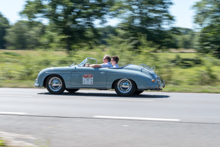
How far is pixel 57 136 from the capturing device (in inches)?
191

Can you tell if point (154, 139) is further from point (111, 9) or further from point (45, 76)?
point (111, 9)

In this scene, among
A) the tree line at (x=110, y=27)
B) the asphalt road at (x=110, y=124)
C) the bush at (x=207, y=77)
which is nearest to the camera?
the asphalt road at (x=110, y=124)

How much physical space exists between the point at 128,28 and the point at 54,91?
59.5 feet

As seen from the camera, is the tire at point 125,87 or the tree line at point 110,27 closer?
the tire at point 125,87

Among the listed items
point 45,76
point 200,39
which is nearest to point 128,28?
point 200,39

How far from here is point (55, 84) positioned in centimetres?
1059

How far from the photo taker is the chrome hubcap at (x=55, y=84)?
10539 millimetres

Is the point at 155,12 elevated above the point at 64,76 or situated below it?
above

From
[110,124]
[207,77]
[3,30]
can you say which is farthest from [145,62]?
[3,30]

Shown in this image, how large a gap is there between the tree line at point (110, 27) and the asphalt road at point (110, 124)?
16.1m

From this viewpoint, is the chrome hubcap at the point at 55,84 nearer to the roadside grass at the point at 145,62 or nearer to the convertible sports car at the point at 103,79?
the convertible sports car at the point at 103,79

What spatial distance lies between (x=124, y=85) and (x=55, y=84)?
2.40 metres

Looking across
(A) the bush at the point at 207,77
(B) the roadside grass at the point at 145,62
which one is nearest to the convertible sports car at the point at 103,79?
(B) the roadside grass at the point at 145,62

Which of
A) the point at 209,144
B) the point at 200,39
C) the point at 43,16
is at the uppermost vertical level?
the point at 43,16
